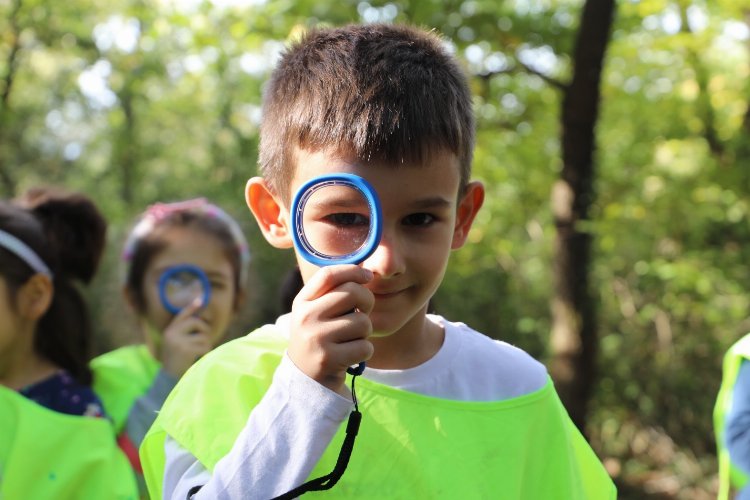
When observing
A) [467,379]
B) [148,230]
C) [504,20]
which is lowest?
[467,379]

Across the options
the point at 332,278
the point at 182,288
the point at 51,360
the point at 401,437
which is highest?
the point at 332,278

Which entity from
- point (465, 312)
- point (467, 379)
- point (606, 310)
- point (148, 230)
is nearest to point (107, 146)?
point (465, 312)

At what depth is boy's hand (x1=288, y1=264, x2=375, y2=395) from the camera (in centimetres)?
140

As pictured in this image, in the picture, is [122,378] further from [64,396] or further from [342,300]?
[342,300]

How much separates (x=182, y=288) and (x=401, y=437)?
2.09m

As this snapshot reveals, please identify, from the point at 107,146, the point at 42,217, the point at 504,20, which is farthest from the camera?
the point at 107,146

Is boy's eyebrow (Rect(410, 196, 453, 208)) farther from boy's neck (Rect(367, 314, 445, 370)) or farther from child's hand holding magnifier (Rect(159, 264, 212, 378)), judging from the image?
child's hand holding magnifier (Rect(159, 264, 212, 378))

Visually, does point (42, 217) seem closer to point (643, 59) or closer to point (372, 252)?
point (372, 252)

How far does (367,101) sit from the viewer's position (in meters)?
1.62

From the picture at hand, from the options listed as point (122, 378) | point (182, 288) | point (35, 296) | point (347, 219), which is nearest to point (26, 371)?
point (35, 296)

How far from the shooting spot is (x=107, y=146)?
63.8 ft

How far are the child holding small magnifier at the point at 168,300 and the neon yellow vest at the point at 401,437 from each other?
1605mm

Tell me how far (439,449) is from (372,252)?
52cm

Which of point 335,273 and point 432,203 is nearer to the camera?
point 335,273
